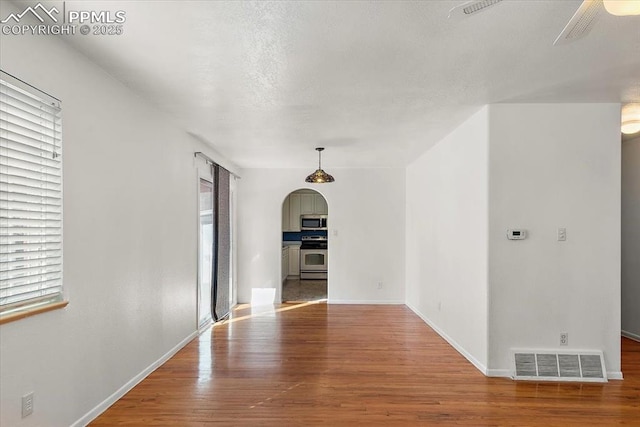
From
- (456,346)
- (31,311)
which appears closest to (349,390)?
(456,346)

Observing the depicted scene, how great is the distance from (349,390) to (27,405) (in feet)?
7.07

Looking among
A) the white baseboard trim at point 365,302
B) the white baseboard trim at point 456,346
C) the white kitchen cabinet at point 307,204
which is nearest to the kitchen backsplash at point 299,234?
the white kitchen cabinet at point 307,204

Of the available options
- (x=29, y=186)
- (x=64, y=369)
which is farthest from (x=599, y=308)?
(x=29, y=186)

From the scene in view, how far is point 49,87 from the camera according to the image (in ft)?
6.86

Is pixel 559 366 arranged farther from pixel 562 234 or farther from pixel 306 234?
pixel 306 234

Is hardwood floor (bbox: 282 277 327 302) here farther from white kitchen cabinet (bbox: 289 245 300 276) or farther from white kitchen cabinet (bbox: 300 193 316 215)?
white kitchen cabinet (bbox: 300 193 316 215)

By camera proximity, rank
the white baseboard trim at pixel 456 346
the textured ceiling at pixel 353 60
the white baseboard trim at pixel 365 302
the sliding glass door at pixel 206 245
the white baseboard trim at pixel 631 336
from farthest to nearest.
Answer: the white baseboard trim at pixel 365 302, the sliding glass door at pixel 206 245, the white baseboard trim at pixel 631 336, the white baseboard trim at pixel 456 346, the textured ceiling at pixel 353 60

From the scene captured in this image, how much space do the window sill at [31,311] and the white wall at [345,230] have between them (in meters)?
4.59

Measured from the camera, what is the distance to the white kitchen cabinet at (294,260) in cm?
938

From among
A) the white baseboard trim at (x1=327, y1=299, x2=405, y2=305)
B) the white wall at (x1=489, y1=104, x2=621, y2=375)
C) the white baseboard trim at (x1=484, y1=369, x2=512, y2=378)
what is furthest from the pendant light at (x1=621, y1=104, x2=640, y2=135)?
the white baseboard trim at (x1=327, y1=299, x2=405, y2=305)

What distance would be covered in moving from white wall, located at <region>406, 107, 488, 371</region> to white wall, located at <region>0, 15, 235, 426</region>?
3.09 metres

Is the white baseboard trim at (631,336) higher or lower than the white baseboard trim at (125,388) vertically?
lower

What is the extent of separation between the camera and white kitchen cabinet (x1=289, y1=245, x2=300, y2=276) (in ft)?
30.8

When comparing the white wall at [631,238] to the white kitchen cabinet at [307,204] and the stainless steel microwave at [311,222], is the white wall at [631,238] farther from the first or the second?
the white kitchen cabinet at [307,204]
